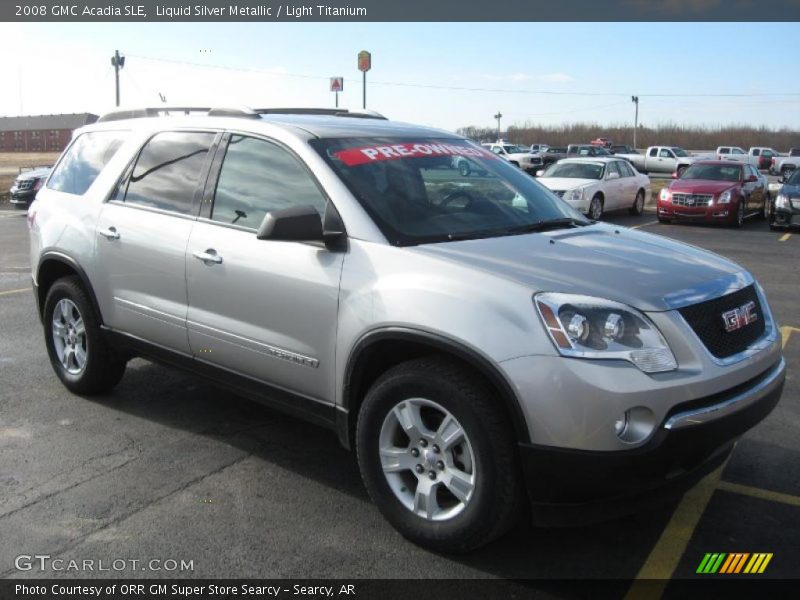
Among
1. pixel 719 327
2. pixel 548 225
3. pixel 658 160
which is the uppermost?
pixel 658 160

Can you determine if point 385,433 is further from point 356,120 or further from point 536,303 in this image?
point 356,120

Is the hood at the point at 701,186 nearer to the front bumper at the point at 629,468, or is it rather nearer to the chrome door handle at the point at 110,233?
the chrome door handle at the point at 110,233

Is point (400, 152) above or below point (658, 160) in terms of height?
below

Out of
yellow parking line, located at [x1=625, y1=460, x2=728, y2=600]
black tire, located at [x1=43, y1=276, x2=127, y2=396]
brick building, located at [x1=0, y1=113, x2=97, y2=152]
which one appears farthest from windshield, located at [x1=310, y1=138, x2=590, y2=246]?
brick building, located at [x1=0, y1=113, x2=97, y2=152]

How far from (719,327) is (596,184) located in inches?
619

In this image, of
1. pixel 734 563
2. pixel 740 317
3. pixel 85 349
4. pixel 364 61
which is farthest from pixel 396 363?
pixel 364 61

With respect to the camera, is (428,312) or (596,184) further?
(596,184)

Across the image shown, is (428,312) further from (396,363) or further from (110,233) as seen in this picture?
(110,233)

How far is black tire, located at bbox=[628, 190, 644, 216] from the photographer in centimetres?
2091

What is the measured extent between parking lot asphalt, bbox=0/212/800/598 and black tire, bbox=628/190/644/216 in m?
16.0

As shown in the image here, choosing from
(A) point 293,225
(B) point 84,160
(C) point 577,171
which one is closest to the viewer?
(A) point 293,225

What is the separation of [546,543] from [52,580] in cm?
210

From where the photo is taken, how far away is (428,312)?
3240mm

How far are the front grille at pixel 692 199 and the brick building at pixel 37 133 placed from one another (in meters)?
103
